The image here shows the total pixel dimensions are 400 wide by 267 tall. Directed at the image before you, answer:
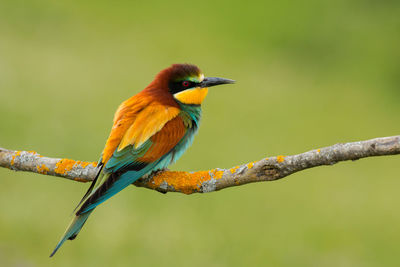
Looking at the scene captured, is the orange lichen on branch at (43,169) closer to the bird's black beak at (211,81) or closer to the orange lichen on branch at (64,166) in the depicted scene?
the orange lichen on branch at (64,166)

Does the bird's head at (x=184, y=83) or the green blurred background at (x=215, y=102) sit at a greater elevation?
the bird's head at (x=184, y=83)

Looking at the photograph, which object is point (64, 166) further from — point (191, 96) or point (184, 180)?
point (191, 96)

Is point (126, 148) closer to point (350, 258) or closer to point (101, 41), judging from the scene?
point (350, 258)

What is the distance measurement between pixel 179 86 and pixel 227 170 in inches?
34.8

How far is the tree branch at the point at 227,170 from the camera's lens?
1.90 m

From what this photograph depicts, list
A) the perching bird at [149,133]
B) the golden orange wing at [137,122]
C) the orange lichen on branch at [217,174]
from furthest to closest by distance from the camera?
the golden orange wing at [137,122]
the perching bird at [149,133]
the orange lichen on branch at [217,174]

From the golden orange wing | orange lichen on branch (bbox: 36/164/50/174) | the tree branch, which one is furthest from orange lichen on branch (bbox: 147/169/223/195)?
orange lichen on branch (bbox: 36/164/50/174)

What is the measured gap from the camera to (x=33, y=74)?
1006 centimetres

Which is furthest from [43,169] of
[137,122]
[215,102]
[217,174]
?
[215,102]

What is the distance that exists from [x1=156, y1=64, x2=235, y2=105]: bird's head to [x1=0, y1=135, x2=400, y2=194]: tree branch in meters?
0.55

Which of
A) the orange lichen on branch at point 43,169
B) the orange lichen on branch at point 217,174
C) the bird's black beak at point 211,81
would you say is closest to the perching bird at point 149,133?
the bird's black beak at point 211,81

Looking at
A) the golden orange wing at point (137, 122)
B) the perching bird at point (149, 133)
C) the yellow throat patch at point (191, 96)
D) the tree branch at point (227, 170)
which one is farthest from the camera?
the yellow throat patch at point (191, 96)

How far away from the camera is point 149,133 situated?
9.08ft

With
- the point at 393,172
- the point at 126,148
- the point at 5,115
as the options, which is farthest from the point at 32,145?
the point at 393,172
